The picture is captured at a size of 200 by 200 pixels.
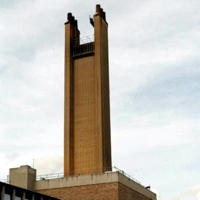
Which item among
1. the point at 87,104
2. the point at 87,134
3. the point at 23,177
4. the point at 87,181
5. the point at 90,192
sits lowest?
the point at 90,192

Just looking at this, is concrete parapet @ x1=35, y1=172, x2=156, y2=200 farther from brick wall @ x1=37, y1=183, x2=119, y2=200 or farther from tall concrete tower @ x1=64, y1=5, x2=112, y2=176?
tall concrete tower @ x1=64, y1=5, x2=112, y2=176

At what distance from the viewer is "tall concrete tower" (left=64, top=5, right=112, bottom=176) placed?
2441 inches

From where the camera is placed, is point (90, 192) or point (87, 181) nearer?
point (90, 192)

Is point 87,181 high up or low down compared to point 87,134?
down

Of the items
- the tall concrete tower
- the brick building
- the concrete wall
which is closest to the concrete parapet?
the brick building

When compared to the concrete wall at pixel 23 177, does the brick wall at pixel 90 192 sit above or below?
below

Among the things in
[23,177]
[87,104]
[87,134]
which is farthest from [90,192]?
[87,104]

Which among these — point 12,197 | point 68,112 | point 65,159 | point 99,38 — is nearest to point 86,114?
point 68,112

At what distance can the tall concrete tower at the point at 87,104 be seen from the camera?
62.0 m

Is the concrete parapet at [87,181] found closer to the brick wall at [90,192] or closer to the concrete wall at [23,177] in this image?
the brick wall at [90,192]

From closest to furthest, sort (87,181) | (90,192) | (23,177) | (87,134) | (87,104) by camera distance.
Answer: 1. (90,192)
2. (87,181)
3. (23,177)
4. (87,134)
5. (87,104)

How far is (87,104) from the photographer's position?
212ft

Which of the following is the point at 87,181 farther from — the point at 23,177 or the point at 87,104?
the point at 87,104

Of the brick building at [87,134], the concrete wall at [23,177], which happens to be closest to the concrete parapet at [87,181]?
the brick building at [87,134]
